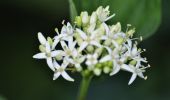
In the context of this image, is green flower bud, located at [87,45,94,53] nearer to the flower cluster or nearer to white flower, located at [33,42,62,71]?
the flower cluster

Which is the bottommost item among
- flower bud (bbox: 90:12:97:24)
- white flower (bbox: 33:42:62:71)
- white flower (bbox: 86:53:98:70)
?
white flower (bbox: 86:53:98:70)

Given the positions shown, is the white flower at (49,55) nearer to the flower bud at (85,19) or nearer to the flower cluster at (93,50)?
the flower cluster at (93,50)

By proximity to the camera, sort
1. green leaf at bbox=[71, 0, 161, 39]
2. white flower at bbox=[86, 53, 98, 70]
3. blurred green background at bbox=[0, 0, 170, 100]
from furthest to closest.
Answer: blurred green background at bbox=[0, 0, 170, 100]
green leaf at bbox=[71, 0, 161, 39]
white flower at bbox=[86, 53, 98, 70]

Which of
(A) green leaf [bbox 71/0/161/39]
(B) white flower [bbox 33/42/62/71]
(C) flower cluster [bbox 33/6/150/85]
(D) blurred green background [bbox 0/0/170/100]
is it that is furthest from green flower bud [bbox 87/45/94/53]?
(D) blurred green background [bbox 0/0/170/100]

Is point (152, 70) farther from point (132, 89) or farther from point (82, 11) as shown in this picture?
point (82, 11)

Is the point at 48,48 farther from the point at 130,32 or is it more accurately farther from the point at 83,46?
the point at 130,32

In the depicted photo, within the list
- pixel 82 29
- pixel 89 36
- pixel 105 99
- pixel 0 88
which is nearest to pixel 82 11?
pixel 82 29
